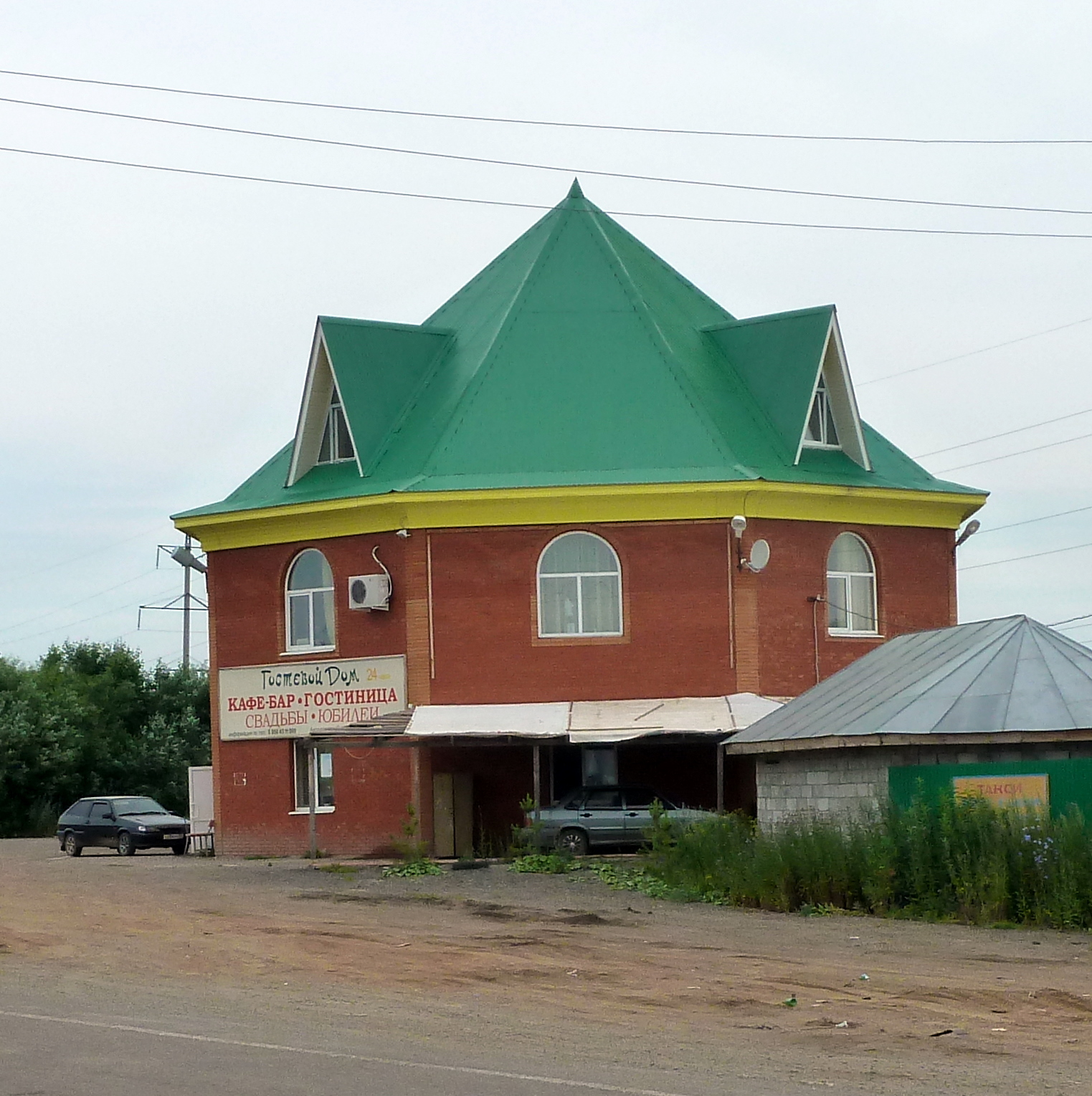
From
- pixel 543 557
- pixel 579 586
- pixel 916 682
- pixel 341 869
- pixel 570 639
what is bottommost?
pixel 341 869

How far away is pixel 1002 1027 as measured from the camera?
12.7 meters

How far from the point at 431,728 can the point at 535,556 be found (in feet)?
12.2

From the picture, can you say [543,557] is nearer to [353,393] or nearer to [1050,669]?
[353,393]

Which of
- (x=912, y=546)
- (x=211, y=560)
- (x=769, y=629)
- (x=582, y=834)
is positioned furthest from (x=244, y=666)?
(x=912, y=546)

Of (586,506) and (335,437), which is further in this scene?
(335,437)

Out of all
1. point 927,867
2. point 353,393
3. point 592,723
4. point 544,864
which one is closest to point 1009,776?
point 927,867

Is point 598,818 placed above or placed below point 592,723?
below

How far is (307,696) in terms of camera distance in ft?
111

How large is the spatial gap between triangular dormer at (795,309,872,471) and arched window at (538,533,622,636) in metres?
4.53

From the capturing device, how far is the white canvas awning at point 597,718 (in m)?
30.0

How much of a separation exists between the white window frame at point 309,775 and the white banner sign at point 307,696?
0.35 metres

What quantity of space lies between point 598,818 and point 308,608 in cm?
720

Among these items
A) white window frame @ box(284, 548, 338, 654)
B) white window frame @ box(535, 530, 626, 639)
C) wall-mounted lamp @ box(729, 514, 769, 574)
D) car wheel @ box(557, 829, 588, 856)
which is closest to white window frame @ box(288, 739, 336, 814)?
white window frame @ box(284, 548, 338, 654)

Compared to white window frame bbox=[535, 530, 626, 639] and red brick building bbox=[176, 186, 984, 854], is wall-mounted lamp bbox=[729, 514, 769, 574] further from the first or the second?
white window frame bbox=[535, 530, 626, 639]
